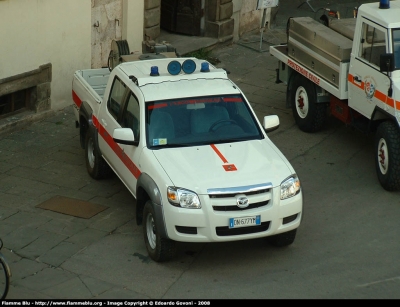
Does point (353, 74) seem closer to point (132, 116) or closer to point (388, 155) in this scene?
point (388, 155)

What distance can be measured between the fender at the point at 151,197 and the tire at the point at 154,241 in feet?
0.33

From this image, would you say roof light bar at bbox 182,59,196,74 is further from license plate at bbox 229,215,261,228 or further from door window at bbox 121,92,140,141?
license plate at bbox 229,215,261,228

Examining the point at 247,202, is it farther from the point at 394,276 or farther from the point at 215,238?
the point at 394,276

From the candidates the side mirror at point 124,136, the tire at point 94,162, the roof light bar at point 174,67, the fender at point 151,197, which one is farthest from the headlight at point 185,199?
the tire at point 94,162

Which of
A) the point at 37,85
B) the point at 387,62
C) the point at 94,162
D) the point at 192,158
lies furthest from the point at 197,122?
the point at 37,85

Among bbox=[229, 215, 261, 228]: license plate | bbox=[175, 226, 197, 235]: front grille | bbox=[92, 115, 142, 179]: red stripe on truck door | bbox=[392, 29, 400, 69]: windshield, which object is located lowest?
bbox=[175, 226, 197, 235]: front grille

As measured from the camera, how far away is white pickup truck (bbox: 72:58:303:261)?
333 inches


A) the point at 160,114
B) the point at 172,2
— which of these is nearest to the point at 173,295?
the point at 160,114

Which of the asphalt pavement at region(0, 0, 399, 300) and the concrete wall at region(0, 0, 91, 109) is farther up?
the concrete wall at region(0, 0, 91, 109)

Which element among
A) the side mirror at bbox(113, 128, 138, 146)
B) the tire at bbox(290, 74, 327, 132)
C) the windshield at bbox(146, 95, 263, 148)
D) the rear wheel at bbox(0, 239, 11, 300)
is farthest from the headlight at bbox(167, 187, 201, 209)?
the tire at bbox(290, 74, 327, 132)

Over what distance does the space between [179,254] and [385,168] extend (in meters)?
3.35

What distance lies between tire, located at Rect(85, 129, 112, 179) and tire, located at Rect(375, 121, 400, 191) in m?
3.66

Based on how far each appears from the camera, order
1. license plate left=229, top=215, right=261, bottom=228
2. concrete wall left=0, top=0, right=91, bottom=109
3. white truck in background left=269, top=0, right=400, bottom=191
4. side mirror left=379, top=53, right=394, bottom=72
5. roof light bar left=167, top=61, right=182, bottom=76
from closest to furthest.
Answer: license plate left=229, top=215, right=261, bottom=228, roof light bar left=167, top=61, right=182, bottom=76, side mirror left=379, top=53, right=394, bottom=72, white truck in background left=269, top=0, right=400, bottom=191, concrete wall left=0, top=0, right=91, bottom=109

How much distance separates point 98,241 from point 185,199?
155 cm
